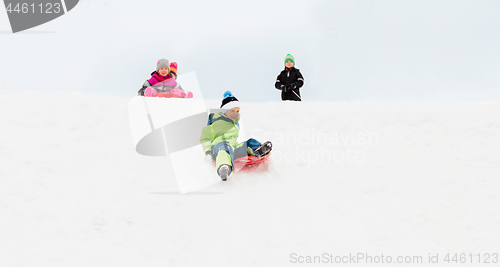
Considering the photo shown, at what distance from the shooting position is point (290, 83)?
8930 millimetres

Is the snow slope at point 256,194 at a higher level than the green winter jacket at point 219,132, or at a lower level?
lower

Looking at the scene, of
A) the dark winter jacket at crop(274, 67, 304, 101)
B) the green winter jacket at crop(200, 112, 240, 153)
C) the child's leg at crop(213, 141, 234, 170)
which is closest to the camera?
the child's leg at crop(213, 141, 234, 170)

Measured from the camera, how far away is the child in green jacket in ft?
15.3

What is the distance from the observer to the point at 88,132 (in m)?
5.32

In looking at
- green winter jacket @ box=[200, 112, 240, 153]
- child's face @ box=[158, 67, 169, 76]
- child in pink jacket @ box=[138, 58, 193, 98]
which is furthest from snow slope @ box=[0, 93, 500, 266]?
child's face @ box=[158, 67, 169, 76]

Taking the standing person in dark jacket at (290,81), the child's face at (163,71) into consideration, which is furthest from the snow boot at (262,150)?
the standing person in dark jacket at (290,81)

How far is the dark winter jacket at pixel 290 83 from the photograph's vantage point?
29.1 ft

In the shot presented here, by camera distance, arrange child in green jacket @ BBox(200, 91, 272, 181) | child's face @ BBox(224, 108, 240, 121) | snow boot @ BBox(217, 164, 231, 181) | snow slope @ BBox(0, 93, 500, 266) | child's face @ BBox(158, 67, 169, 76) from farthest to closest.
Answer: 1. child's face @ BBox(158, 67, 169, 76)
2. child's face @ BBox(224, 108, 240, 121)
3. child in green jacket @ BBox(200, 91, 272, 181)
4. snow boot @ BBox(217, 164, 231, 181)
5. snow slope @ BBox(0, 93, 500, 266)

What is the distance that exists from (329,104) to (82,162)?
4.61m

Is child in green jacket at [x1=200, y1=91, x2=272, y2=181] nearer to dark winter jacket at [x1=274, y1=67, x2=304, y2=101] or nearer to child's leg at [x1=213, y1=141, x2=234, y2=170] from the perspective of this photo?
child's leg at [x1=213, y1=141, x2=234, y2=170]

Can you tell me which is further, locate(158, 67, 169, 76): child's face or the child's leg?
locate(158, 67, 169, 76): child's face

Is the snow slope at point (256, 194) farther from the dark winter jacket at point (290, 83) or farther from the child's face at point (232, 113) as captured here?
the dark winter jacket at point (290, 83)

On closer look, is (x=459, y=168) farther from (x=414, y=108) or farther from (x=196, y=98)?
(x=196, y=98)

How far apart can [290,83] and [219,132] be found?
416cm
